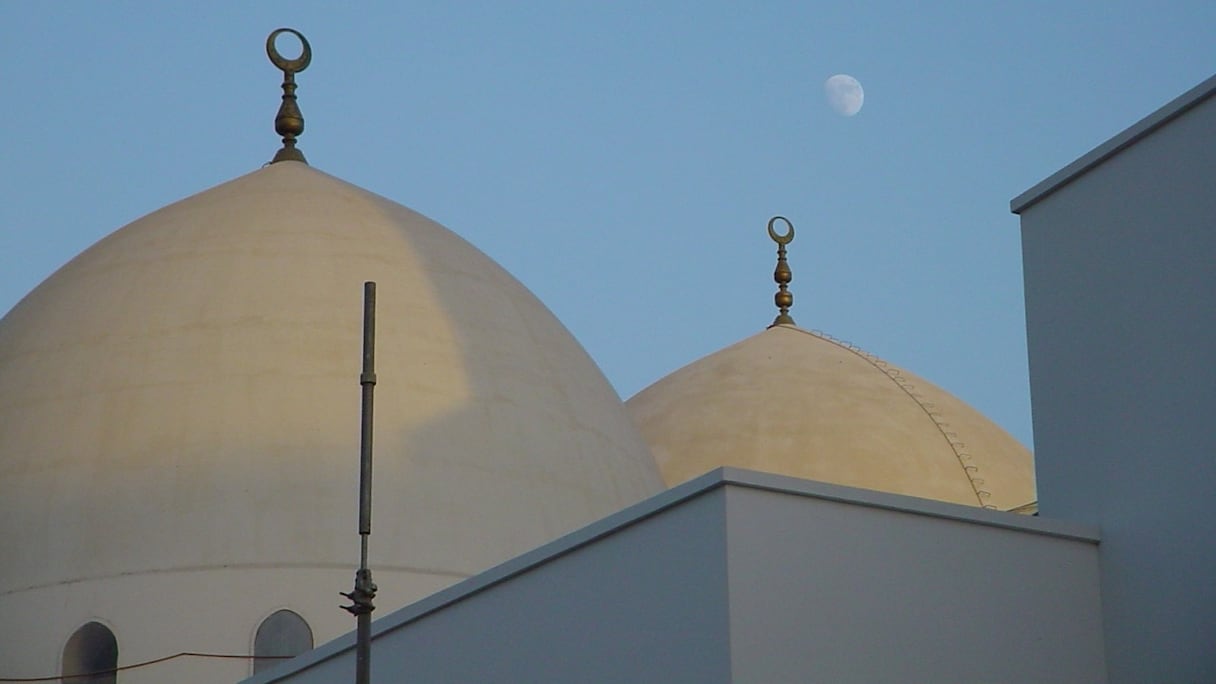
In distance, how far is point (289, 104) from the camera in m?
18.6

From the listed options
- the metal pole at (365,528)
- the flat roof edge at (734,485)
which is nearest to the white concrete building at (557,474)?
the flat roof edge at (734,485)

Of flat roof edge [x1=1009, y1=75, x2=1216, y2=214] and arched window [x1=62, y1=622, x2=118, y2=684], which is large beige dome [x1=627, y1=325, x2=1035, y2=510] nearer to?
arched window [x1=62, y1=622, x2=118, y2=684]

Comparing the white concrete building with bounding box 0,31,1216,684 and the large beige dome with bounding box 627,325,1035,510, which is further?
the large beige dome with bounding box 627,325,1035,510

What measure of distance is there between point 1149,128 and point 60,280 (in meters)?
9.25

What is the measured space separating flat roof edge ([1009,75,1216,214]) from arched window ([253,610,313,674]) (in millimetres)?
5672

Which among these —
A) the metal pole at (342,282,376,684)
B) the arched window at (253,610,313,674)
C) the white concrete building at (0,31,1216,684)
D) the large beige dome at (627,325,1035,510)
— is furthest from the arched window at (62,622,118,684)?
the large beige dome at (627,325,1035,510)

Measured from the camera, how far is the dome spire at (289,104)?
18.4 meters

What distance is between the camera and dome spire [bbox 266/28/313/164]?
18.4 metres

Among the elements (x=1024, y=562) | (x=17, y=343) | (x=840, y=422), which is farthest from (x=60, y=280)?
(x=1024, y=562)

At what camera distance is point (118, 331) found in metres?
16.1

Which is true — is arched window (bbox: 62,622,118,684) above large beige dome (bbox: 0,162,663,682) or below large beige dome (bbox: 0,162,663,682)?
below

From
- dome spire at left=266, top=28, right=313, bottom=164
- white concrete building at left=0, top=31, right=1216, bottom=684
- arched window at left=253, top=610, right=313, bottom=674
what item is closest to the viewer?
white concrete building at left=0, top=31, right=1216, bottom=684

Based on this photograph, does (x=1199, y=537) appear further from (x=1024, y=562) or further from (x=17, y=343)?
(x=17, y=343)

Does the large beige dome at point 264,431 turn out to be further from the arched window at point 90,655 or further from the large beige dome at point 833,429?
the large beige dome at point 833,429
